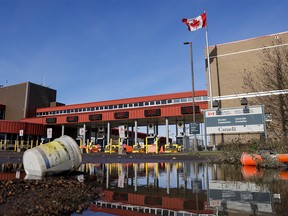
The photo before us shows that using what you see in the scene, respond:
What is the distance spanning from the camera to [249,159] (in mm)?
11906

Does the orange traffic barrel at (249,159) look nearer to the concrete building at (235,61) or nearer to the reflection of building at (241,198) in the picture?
the reflection of building at (241,198)

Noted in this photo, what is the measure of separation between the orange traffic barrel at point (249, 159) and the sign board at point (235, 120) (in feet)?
41.7

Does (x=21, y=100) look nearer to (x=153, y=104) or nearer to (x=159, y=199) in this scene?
(x=153, y=104)

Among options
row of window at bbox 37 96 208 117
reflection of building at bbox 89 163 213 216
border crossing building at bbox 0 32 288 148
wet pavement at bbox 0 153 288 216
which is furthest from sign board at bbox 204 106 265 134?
reflection of building at bbox 89 163 213 216

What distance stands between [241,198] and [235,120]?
71.3 ft

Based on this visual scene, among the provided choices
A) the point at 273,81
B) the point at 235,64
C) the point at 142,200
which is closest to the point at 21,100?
the point at 235,64

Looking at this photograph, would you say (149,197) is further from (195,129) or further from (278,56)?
(278,56)

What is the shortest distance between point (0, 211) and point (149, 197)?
8.34ft

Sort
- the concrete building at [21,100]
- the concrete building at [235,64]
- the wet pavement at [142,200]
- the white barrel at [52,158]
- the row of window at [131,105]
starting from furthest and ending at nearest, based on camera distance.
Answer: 1. the concrete building at [21,100]
2. the row of window at [131,105]
3. the concrete building at [235,64]
4. the white barrel at [52,158]
5. the wet pavement at [142,200]

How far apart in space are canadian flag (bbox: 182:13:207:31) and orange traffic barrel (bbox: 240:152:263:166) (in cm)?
2365

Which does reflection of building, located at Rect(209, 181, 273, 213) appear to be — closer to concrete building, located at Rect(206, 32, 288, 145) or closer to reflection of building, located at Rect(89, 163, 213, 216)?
reflection of building, located at Rect(89, 163, 213, 216)

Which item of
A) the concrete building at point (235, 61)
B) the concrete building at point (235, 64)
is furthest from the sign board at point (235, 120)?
the concrete building at point (235, 61)

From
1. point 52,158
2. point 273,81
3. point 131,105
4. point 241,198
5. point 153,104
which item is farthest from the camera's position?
point 131,105

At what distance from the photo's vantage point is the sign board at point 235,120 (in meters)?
23.9
